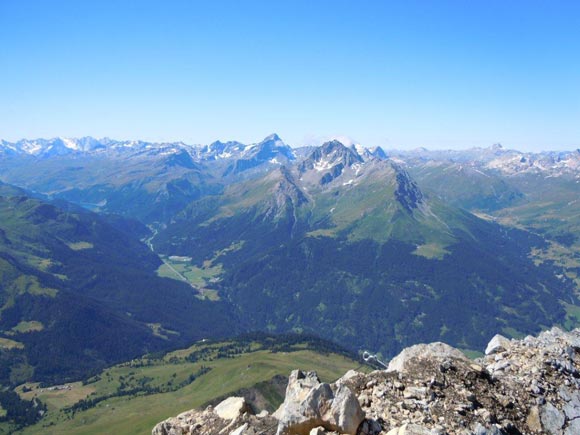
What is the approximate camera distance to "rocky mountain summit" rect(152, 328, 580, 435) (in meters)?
20.2

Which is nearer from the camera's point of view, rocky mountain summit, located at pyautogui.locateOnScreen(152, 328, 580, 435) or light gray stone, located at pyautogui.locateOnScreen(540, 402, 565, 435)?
rocky mountain summit, located at pyautogui.locateOnScreen(152, 328, 580, 435)

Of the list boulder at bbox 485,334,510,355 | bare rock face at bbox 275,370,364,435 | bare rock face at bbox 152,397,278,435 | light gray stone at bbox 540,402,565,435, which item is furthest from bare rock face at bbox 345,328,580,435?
bare rock face at bbox 152,397,278,435

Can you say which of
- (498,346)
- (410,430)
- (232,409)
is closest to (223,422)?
(232,409)

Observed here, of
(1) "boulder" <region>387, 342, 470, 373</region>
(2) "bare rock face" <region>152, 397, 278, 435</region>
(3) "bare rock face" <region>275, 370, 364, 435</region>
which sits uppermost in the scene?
(3) "bare rock face" <region>275, 370, 364, 435</region>

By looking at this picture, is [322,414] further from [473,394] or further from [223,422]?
[473,394]

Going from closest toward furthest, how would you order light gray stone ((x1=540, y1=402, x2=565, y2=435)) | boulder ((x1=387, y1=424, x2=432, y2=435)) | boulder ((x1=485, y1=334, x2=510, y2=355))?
boulder ((x1=387, y1=424, x2=432, y2=435)) → light gray stone ((x1=540, y1=402, x2=565, y2=435)) → boulder ((x1=485, y1=334, x2=510, y2=355))

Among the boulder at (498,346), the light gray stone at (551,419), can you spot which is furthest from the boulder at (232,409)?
the boulder at (498,346)

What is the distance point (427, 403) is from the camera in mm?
22516

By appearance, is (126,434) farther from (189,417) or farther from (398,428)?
(398,428)

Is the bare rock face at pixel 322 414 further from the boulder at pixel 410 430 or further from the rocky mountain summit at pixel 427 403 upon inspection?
the boulder at pixel 410 430

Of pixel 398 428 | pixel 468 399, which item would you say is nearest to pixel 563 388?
pixel 468 399

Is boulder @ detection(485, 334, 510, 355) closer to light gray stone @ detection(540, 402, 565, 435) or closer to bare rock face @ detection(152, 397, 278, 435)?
light gray stone @ detection(540, 402, 565, 435)

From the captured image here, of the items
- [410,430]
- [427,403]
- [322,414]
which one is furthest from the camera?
[427,403]

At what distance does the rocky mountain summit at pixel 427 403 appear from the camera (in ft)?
66.4
